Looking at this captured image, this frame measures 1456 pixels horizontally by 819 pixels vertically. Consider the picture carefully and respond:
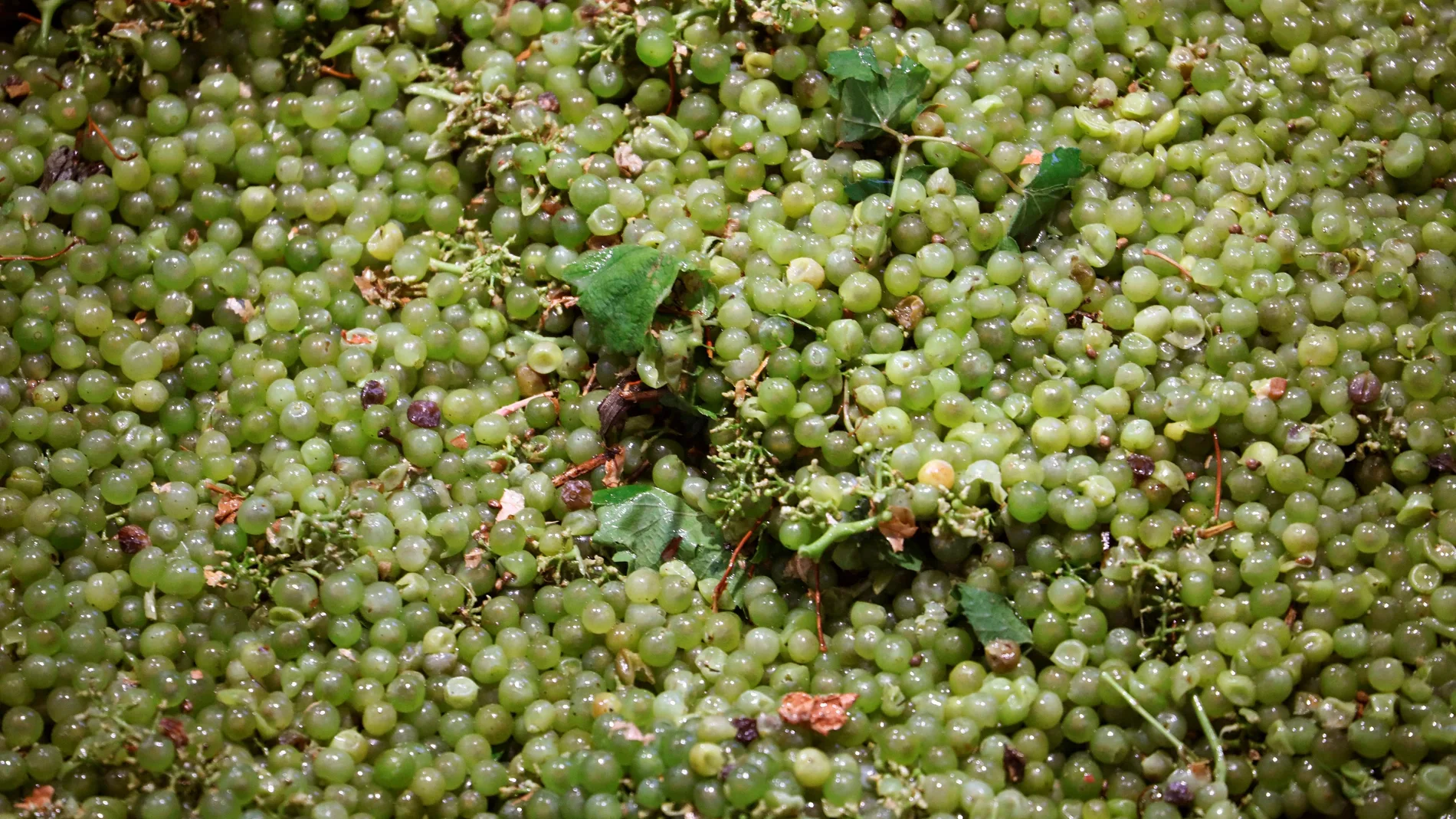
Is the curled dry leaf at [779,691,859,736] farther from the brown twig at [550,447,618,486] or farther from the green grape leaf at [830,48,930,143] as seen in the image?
the green grape leaf at [830,48,930,143]

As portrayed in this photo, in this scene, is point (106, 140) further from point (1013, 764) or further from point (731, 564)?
point (1013, 764)

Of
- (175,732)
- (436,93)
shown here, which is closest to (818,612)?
(175,732)

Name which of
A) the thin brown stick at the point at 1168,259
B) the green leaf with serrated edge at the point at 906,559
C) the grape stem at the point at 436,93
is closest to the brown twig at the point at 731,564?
the green leaf with serrated edge at the point at 906,559

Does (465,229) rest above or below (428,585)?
above

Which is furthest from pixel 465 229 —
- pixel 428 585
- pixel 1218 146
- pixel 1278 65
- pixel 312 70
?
pixel 1278 65

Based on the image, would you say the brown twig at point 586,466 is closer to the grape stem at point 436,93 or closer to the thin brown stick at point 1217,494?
the grape stem at point 436,93

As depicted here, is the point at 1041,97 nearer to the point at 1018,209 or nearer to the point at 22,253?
the point at 1018,209
